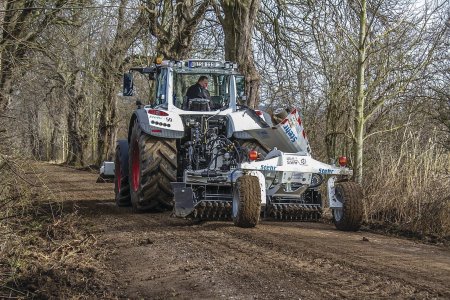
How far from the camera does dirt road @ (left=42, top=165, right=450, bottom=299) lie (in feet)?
16.2

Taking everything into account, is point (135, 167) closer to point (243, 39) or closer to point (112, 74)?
point (243, 39)

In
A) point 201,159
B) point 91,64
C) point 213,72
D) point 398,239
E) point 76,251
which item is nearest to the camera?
point 76,251

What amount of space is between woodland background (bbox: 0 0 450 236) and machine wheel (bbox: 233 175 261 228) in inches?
86.6

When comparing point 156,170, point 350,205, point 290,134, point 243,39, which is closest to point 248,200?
point 350,205

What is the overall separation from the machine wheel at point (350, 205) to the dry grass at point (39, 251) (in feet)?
10.6

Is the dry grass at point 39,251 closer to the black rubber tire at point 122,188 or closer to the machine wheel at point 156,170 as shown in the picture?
the machine wheel at point 156,170

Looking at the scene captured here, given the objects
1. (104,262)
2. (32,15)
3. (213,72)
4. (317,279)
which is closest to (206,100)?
(213,72)

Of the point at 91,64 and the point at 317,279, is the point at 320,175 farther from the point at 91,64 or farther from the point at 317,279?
the point at 91,64

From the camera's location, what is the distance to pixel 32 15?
38.7 feet

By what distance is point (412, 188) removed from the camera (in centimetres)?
909

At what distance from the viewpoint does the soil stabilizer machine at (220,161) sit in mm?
8430

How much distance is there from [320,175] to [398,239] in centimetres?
151

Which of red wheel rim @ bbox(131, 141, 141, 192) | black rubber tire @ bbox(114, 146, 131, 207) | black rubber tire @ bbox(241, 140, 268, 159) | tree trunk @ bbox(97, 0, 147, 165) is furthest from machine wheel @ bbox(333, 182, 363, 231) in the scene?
tree trunk @ bbox(97, 0, 147, 165)

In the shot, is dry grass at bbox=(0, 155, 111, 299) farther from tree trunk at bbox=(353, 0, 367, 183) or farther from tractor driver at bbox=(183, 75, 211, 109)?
tree trunk at bbox=(353, 0, 367, 183)
